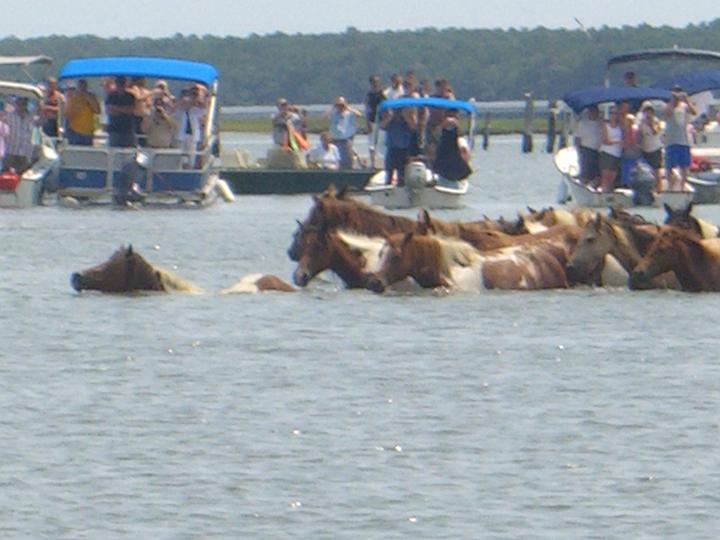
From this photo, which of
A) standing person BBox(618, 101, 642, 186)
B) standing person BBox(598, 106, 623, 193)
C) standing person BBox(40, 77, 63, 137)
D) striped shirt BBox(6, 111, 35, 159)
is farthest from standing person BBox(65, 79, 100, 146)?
standing person BBox(618, 101, 642, 186)

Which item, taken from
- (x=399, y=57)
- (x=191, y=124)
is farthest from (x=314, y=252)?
(x=399, y=57)

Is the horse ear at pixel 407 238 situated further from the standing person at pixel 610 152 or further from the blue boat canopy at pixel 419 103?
the blue boat canopy at pixel 419 103

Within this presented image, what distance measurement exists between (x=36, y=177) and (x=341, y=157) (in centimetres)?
683

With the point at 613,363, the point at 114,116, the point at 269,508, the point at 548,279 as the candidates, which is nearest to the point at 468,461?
the point at 269,508

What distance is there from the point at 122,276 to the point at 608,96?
1880 centimetres

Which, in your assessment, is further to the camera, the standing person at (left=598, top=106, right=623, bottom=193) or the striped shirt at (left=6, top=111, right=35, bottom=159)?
the striped shirt at (left=6, top=111, right=35, bottom=159)

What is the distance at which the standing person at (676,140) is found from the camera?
40.2 metres

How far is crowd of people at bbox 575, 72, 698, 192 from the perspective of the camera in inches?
1587

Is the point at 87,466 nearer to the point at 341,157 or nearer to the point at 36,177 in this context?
the point at 36,177

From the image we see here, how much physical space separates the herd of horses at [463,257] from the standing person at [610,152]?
1503 centimetres

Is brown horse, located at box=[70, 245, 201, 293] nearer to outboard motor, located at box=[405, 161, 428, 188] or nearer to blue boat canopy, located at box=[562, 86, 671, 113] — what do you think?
outboard motor, located at box=[405, 161, 428, 188]

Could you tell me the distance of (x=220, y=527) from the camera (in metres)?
13.6

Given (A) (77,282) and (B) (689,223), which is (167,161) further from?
(B) (689,223)

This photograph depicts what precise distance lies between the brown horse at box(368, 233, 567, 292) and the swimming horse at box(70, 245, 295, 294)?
1.24 metres
